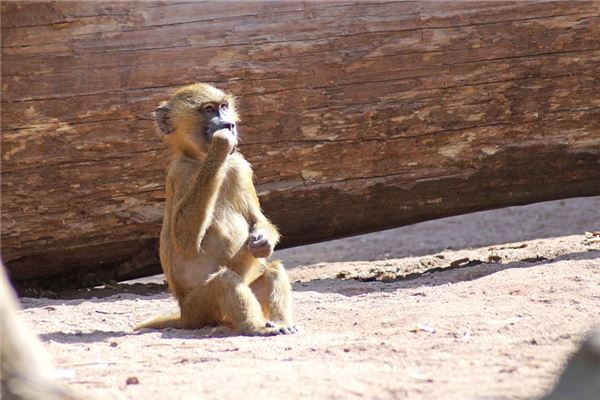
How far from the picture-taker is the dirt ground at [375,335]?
14.8 feet

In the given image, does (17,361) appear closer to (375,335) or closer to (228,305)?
(228,305)

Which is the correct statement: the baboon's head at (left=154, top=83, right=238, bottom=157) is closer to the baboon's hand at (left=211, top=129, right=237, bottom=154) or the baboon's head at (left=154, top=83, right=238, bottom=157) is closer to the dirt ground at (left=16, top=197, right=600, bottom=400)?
the baboon's hand at (left=211, top=129, right=237, bottom=154)

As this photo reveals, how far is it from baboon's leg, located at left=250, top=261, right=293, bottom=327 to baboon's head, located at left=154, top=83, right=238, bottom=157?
97 centimetres

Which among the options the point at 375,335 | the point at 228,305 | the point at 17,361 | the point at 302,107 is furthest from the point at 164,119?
the point at 17,361

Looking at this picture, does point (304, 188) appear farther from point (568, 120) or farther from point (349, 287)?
point (568, 120)

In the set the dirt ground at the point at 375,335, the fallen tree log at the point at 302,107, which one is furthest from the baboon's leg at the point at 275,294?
the fallen tree log at the point at 302,107

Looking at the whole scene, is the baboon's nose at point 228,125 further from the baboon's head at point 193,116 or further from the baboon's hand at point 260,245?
the baboon's hand at point 260,245

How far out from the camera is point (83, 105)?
303 inches

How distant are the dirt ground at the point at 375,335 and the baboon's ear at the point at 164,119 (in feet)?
4.61

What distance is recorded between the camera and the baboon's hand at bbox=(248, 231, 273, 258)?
6.54 metres

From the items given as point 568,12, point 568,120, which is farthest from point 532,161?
point 568,12

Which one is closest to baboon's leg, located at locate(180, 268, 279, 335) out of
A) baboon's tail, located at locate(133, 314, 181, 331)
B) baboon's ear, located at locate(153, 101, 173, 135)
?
baboon's tail, located at locate(133, 314, 181, 331)

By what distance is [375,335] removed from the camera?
19.4ft

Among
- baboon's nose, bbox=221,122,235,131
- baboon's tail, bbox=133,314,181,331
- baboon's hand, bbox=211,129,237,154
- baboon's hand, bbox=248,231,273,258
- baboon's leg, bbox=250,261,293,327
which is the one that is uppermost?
baboon's nose, bbox=221,122,235,131
